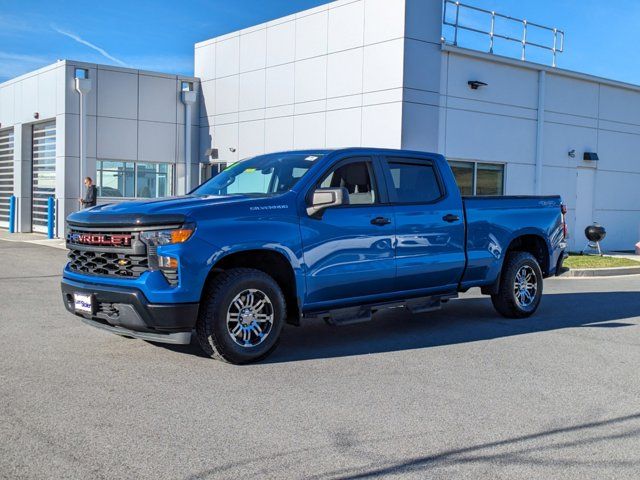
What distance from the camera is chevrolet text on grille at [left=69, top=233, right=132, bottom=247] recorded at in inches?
249

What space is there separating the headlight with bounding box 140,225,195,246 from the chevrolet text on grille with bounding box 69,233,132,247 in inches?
9.7

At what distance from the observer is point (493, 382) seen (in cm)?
613

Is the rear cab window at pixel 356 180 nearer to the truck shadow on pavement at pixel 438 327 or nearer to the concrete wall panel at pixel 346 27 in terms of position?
the truck shadow on pavement at pixel 438 327

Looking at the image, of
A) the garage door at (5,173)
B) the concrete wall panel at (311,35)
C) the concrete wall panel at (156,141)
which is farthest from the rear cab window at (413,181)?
the garage door at (5,173)

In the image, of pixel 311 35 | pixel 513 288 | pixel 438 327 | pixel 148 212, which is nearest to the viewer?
pixel 148 212

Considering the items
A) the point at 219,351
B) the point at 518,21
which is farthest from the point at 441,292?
the point at 518,21

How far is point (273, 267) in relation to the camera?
699cm

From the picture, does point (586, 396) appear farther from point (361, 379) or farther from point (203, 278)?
point (203, 278)

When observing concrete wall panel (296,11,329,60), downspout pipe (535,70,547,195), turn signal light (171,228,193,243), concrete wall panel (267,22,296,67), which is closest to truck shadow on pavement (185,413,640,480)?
turn signal light (171,228,193,243)

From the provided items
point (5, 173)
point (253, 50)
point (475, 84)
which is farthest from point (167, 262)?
point (5, 173)

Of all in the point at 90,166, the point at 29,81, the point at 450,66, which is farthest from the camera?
the point at 29,81

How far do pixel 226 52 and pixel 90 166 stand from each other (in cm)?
550

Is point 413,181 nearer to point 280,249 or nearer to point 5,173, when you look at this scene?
point 280,249

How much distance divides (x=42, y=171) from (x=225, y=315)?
19.8 metres
